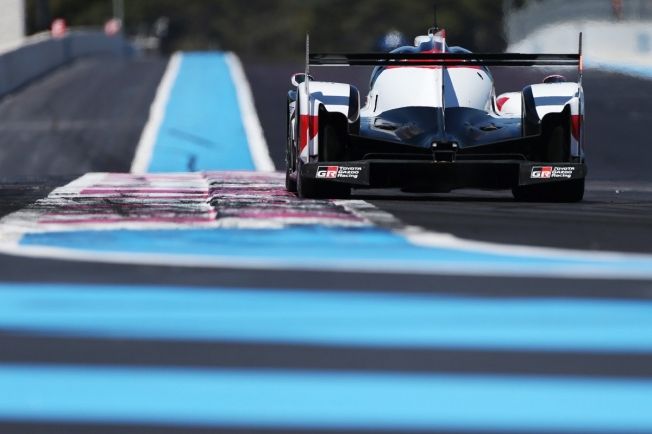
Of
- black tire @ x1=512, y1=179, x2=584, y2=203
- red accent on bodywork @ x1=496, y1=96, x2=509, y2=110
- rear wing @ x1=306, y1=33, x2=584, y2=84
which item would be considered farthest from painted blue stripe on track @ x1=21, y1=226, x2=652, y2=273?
red accent on bodywork @ x1=496, y1=96, x2=509, y2=110

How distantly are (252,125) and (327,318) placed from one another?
20383 mm

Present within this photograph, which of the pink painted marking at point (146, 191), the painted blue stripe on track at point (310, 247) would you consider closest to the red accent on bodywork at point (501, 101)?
the pink painted marking at point (146, 191)

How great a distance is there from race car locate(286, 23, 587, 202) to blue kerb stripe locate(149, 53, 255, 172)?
824 centimetres

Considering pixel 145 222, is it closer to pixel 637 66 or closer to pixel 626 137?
pixel 626 137

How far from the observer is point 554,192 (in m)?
14.1

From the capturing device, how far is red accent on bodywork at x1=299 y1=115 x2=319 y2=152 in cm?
1362

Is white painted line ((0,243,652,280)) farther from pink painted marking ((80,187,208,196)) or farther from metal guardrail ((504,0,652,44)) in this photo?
metal guardrail ((504,0,652,44))

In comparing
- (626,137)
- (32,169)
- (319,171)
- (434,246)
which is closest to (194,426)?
(434,246)

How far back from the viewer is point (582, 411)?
5.28 meters

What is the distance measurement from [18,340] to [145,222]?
182 inches

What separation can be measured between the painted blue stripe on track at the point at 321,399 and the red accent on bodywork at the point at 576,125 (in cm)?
803

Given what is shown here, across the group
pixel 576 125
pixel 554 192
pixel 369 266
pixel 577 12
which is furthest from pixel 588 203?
pixel 577 12

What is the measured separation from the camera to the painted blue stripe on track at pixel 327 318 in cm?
654

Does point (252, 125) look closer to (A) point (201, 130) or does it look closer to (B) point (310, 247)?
(A) point (201, 130)
